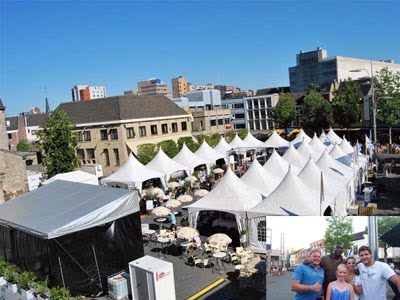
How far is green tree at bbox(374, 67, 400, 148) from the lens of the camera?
42.7 m

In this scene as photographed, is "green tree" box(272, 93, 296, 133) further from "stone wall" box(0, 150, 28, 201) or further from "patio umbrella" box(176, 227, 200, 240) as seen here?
"patio umbrella" box(176, 227, 200, 240)

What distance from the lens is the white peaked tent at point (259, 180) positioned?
20.6m

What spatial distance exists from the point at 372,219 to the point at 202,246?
10557 mm

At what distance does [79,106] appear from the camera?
4866 cm

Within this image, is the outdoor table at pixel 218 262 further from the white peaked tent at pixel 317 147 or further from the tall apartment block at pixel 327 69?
the tall apartment block at pixel 327 69

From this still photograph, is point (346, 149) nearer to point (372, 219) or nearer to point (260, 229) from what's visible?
point (260, 229)

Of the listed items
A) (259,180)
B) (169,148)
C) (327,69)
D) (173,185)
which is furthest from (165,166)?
(327,69)

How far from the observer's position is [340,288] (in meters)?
6.83

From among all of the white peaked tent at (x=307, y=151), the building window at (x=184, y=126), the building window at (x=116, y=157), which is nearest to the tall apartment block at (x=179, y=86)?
the building window at (x=184, y=126)

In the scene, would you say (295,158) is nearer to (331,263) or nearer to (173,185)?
(173,185)

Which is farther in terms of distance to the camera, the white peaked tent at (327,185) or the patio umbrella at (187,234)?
the white peaked tent at (327,185)

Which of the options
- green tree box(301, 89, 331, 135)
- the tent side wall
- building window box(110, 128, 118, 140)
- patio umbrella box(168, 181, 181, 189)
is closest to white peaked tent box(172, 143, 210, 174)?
patio umbrella box(168, 181, 181, 189)

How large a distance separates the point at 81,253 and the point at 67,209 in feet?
6.04

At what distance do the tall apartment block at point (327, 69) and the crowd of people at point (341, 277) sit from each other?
9231 cm
